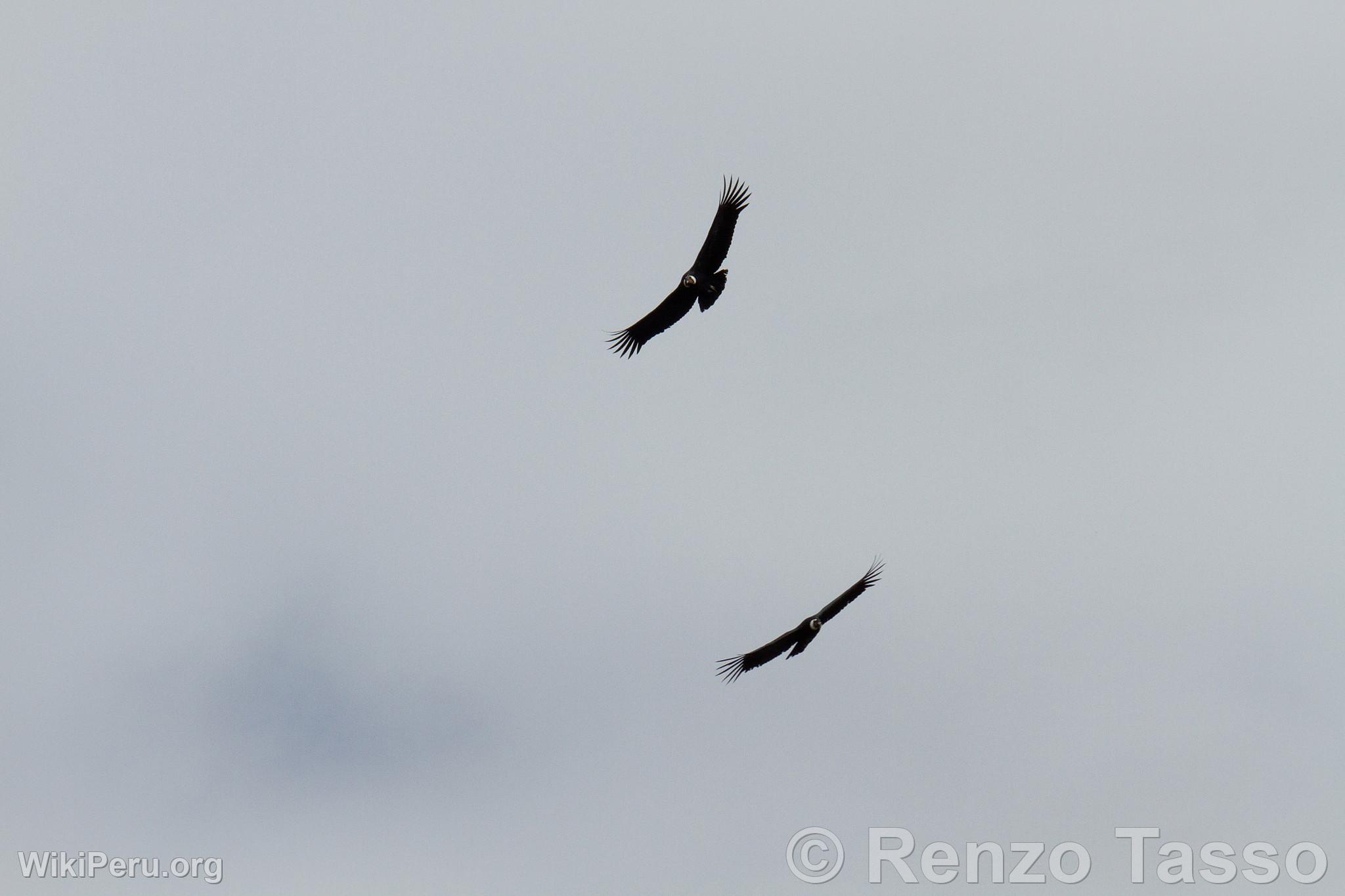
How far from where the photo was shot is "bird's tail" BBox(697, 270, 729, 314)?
51031 millimetres

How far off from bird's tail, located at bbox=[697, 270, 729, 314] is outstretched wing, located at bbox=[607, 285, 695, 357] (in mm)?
640

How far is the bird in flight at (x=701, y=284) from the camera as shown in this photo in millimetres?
49375

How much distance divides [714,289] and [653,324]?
120 inches

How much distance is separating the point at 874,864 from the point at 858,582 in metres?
20.8

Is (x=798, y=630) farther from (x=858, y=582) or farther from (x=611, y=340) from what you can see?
(x=611, y=340)

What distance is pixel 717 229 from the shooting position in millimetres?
49750

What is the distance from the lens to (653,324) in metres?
53.2

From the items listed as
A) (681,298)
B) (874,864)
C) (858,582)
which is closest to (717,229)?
(681,298)

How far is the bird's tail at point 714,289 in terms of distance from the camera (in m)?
51.0

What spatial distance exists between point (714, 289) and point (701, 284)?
0.43 m

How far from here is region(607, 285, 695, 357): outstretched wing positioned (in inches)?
2061

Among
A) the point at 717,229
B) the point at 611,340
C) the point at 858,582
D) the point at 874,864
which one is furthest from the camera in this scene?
the point at 874,864

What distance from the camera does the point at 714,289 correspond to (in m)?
51.1

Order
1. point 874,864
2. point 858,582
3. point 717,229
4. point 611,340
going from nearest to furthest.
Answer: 1. point 717,229
2. point 611,340
3. point 858,582
4. point 874,864
